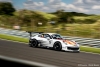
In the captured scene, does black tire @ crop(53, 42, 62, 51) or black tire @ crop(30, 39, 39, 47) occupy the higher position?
black tire @ crop(30, 39, 39, 47)

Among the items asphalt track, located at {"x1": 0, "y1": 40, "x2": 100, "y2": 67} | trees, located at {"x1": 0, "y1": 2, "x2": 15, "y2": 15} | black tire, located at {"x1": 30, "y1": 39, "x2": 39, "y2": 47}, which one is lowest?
asphalt track, located at {"x1": 0, "y1": 40, "x2": 100, "y2": 67}

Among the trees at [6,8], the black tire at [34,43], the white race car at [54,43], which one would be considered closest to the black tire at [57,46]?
the white race car at [54,43]

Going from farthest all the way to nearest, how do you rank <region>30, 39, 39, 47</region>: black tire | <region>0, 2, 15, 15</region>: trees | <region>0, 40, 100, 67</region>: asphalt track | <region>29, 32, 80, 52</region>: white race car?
<region>0, 2, 15, 15</region>: trees → <region>30, 39, 39, 47</region>: black tire → <region>29, 32, 80, 52</region>: white race car → <region>0, 40, 100, 67</region>: asphalt track

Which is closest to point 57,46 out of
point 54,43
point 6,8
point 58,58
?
point 54,43

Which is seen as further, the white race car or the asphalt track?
the white race car

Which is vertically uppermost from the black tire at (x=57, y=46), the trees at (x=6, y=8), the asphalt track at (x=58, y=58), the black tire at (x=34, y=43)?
the trees at (x=6, y=8)

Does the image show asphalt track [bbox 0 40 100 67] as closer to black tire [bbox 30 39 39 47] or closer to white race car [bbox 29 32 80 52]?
white race car [bbox 29 32 80 52]

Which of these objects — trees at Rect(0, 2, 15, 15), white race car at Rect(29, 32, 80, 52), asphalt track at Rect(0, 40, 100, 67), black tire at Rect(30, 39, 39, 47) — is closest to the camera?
asphalt track at Rect(0, 40, 100, 67)

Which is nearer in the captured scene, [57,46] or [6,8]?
[57,46]

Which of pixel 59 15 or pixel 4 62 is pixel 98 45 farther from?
pixel 59 15

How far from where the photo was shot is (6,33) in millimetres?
25375

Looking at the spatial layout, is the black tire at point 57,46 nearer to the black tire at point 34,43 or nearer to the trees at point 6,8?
the black tire at point 34,43

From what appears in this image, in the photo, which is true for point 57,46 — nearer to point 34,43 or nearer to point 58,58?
point 34,43

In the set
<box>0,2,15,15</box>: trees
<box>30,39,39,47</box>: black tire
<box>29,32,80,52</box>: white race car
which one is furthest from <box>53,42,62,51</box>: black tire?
<box>0,2,15,15</box>: trees
